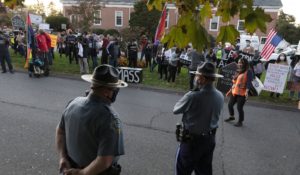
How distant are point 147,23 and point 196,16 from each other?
1523 inches

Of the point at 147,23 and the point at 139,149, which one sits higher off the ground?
the point at 147,23

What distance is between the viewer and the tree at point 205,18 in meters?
1.87

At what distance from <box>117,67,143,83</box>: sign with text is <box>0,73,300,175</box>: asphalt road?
6.57 ft

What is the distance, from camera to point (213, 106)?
11.7ft

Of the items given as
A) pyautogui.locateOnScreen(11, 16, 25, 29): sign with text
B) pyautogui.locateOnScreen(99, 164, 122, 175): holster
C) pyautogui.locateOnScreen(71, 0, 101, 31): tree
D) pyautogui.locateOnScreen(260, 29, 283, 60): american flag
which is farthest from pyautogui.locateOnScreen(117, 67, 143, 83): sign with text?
pyautogui.locateOnScreen(71, 0, 101, 31): tree

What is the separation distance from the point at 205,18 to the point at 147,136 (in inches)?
177

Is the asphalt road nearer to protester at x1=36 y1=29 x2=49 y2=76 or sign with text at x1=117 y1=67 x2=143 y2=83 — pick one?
sign with text at x1=117 y1=67 x2=143 y2=83

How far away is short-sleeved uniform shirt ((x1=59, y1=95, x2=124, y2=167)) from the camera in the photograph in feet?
7.36

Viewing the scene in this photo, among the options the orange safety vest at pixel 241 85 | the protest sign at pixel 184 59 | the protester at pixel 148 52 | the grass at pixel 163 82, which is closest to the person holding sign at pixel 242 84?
the orange safety vest at pixel 241 85

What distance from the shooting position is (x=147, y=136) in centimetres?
625

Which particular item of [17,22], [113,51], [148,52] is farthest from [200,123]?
[17,22]

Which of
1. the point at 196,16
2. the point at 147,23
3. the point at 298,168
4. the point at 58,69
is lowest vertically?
the point at 298,168

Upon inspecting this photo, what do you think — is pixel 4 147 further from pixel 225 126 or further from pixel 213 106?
pixel 225 126

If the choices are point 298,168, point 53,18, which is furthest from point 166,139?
point 53,18
